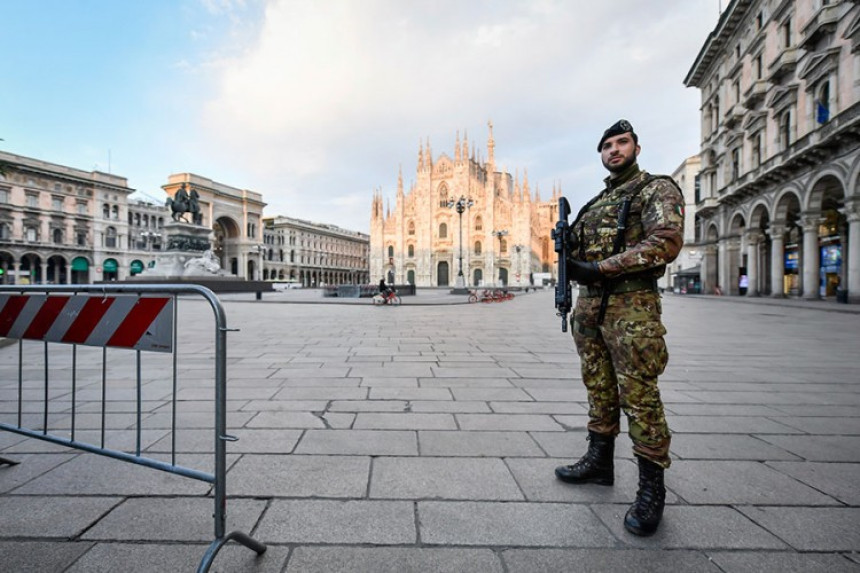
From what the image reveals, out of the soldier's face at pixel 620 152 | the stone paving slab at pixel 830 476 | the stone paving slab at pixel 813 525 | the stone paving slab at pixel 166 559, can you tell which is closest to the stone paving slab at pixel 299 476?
the stone paving slab at pixel 166 559

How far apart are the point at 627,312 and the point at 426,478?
5.05 feet

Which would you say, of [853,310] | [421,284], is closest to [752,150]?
[853,310]

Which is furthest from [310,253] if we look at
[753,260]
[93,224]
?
[753,260]

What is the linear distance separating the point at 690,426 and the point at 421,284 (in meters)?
61.6

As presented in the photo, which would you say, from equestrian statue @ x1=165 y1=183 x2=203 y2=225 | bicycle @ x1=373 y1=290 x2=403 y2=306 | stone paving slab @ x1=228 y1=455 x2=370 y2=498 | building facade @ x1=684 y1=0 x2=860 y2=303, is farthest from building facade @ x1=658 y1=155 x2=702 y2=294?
equestrian statue @ x1=165 y1=183 x2=203 y2=225

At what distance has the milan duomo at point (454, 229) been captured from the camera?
62.8 metres

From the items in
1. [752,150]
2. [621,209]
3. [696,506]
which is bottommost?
[696,506]

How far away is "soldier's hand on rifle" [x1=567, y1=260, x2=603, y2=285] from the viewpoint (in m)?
2.22

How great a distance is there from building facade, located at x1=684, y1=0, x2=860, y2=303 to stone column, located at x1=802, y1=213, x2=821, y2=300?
5cm

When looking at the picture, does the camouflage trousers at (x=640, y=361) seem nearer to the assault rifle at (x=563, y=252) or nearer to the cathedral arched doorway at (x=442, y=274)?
the assault rifle at (x=563, y=252)

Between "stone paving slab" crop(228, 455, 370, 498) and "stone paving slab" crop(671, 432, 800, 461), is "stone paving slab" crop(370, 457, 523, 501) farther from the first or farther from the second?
"stone paving slab" crop(671, 432, 800, 461)

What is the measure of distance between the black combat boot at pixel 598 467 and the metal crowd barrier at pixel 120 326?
1752 mm

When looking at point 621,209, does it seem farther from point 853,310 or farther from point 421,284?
point 421,284

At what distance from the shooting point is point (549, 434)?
331 cm
